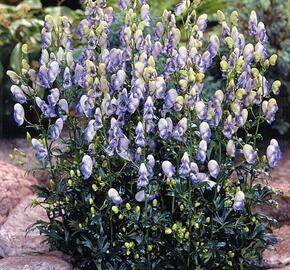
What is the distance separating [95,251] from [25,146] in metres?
2.66

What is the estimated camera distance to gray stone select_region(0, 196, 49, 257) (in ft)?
14.5

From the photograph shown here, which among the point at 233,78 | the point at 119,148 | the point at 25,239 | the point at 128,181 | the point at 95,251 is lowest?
the point at 25,239

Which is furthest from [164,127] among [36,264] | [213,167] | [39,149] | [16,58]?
[16,58]

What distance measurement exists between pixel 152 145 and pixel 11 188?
1303mm

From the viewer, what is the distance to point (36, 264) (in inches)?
163

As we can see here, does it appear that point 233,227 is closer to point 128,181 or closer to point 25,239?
point 128,181

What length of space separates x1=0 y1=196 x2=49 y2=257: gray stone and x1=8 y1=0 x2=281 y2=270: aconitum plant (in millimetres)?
271

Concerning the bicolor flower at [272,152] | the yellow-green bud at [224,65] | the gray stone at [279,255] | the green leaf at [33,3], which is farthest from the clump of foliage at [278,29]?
the yellow-green bud at [224,65]

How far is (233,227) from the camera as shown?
390 centimetres

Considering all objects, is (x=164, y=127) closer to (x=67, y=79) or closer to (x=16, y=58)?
(x=67, y=79)

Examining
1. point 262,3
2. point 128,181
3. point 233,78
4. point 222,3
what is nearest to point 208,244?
point 128,181

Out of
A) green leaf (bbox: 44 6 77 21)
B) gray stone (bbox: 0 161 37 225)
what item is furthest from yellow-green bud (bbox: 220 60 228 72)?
green leaf (bbox: 44 6 77 21)

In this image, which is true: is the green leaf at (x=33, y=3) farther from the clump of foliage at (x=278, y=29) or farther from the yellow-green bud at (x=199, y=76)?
the yellow-green bud at (x=199, y=76)

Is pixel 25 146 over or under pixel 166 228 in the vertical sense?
under
